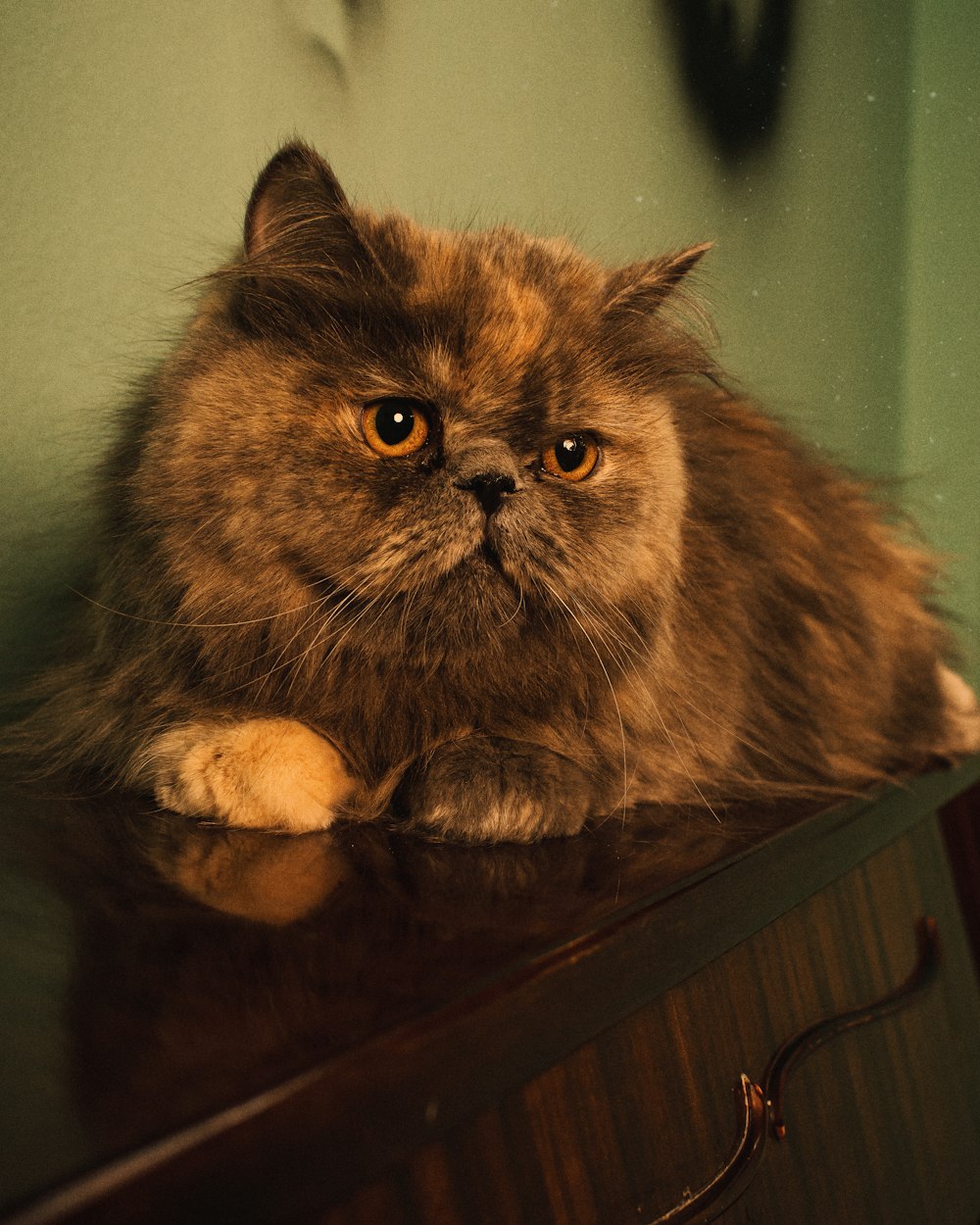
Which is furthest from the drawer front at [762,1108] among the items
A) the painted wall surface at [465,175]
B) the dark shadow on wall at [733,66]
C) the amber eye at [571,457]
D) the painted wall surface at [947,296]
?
the dark shadow on wall at [733,66]

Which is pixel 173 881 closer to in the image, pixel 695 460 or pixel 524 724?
pixel 524 724

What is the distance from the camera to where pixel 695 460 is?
3.71 feet

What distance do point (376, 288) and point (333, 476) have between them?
18 centimetres

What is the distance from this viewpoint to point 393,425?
2.70 feet

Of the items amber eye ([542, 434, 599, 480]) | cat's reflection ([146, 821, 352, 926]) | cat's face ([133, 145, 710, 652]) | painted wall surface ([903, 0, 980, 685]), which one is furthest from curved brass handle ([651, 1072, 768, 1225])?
painted wall surface ([903, 0, 980, 685])

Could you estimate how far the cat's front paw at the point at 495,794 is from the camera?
768mm

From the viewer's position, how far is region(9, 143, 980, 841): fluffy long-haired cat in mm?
802

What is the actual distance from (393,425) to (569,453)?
175mm

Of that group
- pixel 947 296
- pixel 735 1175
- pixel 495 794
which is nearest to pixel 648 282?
pixel 495 794

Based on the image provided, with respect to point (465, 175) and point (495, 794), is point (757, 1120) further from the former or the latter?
point (465, 175)

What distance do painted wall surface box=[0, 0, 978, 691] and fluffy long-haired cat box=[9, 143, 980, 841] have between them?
32 centimetres

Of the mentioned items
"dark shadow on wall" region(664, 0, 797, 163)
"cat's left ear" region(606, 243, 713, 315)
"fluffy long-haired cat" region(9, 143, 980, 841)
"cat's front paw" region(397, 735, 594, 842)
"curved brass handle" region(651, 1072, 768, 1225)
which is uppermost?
"dark shadow on wall" region(664, 0, 797, 163)

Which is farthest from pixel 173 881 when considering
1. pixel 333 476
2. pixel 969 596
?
pixel 969 596

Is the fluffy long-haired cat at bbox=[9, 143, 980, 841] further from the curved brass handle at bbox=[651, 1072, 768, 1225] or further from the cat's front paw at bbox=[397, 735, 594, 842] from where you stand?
the curved brass handle at bbox=[651, 1072, 768, 1225]
